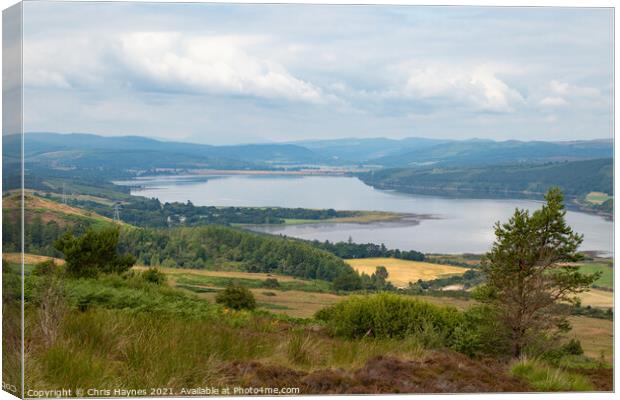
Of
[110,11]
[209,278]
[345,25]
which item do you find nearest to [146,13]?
[110,11]

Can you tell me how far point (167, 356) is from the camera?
32.1ft

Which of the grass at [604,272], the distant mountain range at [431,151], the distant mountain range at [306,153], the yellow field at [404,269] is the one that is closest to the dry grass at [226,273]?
the yellow field at [404,269]

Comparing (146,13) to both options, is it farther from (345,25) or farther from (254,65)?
(345,25)

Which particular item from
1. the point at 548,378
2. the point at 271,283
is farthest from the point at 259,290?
the point at 548,378

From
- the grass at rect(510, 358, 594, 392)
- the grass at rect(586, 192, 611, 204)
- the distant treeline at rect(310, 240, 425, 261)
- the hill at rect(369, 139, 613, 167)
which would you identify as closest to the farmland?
the distant treeline at rect(310, 240, 425, 261)

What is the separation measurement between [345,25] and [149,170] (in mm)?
3524

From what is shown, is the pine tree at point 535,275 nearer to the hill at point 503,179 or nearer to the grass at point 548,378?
the hill at point 503,179

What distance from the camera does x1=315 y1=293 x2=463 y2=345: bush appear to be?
12.0 m

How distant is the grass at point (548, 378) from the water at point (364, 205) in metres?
1.83

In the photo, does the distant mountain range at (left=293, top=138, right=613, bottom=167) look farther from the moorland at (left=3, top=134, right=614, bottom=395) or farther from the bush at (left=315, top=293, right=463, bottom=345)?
the bush at (left=315, top=293, right=463, bottom=345)

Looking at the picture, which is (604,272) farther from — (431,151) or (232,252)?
(232,252)

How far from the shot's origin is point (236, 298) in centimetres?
1268

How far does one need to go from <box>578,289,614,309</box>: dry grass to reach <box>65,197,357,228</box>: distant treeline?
3.25 m

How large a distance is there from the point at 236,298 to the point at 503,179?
4121 mm
